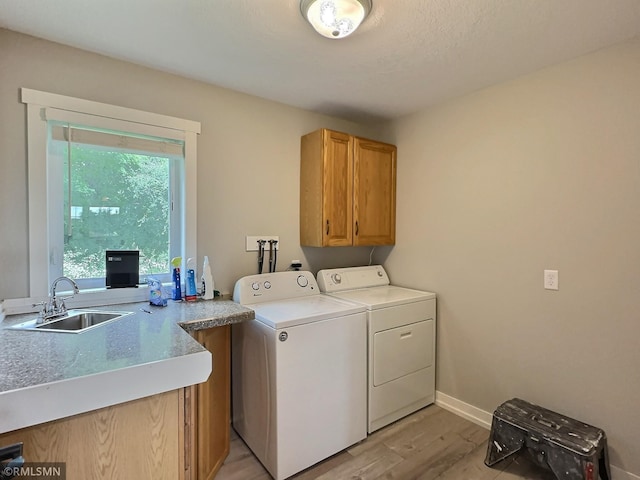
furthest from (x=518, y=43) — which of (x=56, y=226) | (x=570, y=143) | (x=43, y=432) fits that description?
(x=56, y=226)

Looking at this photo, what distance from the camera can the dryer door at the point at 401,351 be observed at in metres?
2.18

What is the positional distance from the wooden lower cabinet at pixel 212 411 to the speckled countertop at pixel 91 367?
1.18 feet

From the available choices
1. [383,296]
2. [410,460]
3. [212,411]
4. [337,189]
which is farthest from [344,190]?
[410,460]

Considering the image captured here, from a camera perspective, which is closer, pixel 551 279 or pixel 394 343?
pixel 551 279

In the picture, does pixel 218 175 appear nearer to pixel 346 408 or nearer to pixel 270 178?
pixel 270 178

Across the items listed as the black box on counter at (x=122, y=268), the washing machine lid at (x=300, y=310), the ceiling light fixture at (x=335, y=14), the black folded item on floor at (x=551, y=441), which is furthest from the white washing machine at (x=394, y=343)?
the ceiling light fixture at (x=335, y=14)

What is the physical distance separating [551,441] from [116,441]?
2006 mm

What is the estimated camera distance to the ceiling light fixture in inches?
53.6

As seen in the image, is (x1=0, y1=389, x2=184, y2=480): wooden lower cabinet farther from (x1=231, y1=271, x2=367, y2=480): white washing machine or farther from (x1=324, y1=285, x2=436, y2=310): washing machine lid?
(x1=324, y1=285, x2=436, y2=310): washing machine lid

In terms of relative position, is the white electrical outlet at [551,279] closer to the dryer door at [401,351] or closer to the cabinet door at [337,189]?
the dryer door at [401,351]

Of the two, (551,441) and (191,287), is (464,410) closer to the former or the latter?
(551,441)

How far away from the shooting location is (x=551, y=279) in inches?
78.0

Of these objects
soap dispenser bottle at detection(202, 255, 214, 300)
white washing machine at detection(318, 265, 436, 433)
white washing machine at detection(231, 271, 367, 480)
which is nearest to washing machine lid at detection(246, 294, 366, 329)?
white washing machine at detection(231, 271, 367, 480)

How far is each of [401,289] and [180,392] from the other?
6.52 feet
